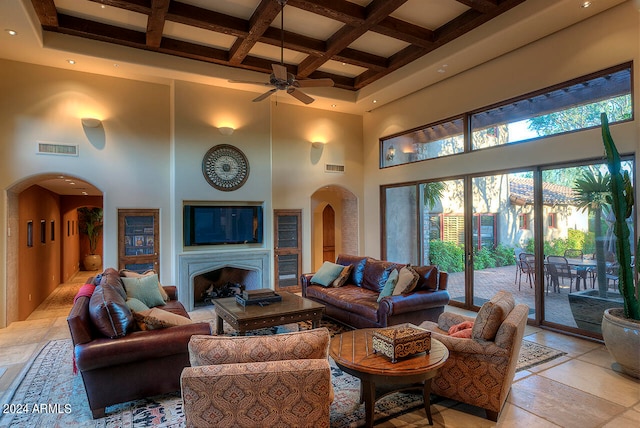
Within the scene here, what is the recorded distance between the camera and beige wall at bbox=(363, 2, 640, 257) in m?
4.13

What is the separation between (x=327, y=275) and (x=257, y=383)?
3944mm

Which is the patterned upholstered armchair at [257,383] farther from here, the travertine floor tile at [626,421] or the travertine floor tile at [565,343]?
the travertine floor tile at [565,343]

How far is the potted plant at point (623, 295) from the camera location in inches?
133

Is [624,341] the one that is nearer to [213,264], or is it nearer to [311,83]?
[311,83]

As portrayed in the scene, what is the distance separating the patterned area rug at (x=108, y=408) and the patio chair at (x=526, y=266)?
3.13 meters

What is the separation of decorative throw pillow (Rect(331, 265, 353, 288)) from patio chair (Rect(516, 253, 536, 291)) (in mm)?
2579

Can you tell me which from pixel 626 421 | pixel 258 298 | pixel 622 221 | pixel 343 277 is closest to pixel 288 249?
pixel 343 277

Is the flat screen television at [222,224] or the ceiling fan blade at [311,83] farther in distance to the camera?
the flat screen television at [222,224]

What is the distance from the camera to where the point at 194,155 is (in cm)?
643

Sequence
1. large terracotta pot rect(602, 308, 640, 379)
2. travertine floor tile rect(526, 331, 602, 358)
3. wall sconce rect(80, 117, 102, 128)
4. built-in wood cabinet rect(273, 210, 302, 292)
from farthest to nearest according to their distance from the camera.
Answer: built-in wood cabinet rect(273, 210, 302, 292), wall sconce rect(80, 117, 102, 128), travertine floor tile rect(526, 331, 602, 358), large terracotta pot rect(602, 308, 640, 379)

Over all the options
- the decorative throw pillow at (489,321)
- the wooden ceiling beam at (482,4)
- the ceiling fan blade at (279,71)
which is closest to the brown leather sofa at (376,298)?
the decorative throw pillow at (489,321)

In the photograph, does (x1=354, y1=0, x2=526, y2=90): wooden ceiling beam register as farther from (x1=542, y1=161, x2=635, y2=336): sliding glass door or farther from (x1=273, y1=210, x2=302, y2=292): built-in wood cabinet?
(x1=273, y1=210, x2=302, y2=292): built-in wood cabinet

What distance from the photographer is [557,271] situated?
4848 millimetres

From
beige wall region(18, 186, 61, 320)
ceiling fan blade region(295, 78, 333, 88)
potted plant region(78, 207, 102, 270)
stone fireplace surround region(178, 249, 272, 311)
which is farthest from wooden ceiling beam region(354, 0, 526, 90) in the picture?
potted plant region(78, 207, 102, 270)
